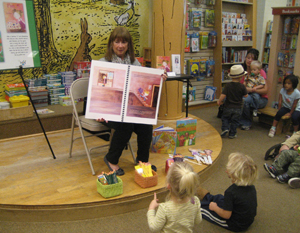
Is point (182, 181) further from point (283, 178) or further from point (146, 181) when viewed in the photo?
point (283, 178)

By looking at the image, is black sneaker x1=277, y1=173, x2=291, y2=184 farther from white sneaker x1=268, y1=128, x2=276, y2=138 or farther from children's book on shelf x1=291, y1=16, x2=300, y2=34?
children's book on shelf x1=291, y1=16, x2=300, y2=34

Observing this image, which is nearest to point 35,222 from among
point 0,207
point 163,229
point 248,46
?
point 0,207

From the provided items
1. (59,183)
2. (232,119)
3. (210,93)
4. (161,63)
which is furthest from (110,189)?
(210,93)

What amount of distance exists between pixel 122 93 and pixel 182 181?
1274mm

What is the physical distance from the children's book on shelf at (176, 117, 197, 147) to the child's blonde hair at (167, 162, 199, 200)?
1901mm

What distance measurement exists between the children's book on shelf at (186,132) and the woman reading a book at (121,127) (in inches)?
32.0

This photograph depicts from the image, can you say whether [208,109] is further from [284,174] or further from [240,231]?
[240,231]

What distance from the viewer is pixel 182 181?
1.65 metres

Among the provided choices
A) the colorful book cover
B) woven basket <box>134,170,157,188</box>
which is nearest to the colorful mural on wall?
the colorful book cover

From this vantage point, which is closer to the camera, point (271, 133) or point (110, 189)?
point (110, 189)

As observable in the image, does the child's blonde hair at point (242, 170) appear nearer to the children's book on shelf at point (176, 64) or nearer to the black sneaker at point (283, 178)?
the black sneaker at point (283, 178)

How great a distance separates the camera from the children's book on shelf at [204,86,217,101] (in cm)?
641

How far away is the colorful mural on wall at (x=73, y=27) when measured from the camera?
4.54 meters

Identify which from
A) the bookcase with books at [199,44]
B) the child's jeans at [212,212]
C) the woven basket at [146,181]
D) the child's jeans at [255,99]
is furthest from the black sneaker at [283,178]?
the bookcase with books at [199,44]
